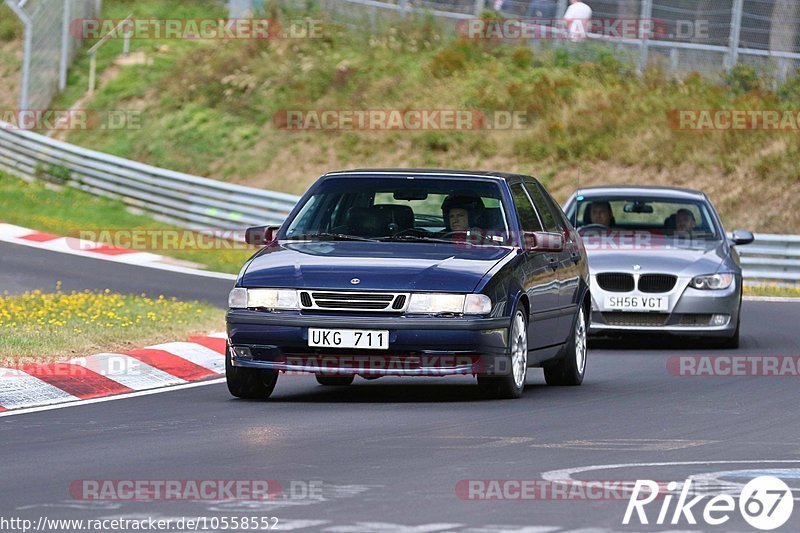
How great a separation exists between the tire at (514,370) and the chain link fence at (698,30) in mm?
21166

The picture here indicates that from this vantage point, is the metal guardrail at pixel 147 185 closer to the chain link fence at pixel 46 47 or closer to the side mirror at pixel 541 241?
the chain link fence at pixel 46 47

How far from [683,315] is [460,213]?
5055 millimetres

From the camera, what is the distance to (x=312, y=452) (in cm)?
879

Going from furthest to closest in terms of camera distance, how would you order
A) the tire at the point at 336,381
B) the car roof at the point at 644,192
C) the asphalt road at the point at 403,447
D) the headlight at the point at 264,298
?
the car roof at the point at 644,192 < the tire at the point at 336,381 < the headlight at the point at 264,298 < the asphalt road at the point at 403,447

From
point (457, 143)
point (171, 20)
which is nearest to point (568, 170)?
point (457, 143)

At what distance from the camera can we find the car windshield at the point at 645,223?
17391mm

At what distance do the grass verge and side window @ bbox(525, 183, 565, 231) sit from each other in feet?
11.2

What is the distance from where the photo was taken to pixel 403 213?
12.0 m

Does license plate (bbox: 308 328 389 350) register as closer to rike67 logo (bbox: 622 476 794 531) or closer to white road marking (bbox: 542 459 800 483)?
white road marking (bbox: 542 459 800 483)

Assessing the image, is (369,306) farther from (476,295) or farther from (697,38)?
(697,38)

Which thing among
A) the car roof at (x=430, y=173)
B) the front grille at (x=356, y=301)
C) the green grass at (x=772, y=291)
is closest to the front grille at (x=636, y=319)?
the car roof at (x=430, y=173)

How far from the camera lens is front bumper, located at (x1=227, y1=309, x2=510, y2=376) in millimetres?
10875

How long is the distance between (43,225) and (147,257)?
3220 millimetres

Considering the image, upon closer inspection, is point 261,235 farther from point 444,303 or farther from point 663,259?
point 663,259
